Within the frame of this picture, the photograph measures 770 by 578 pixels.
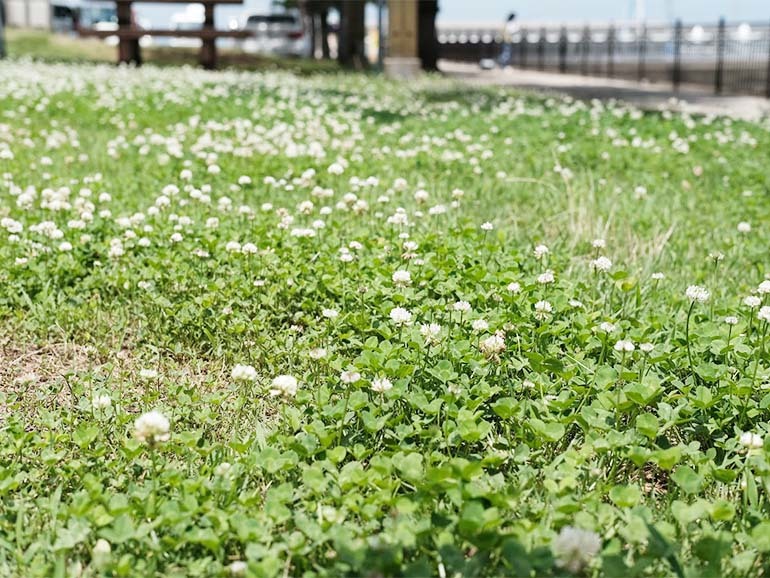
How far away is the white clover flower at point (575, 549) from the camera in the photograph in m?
2.30

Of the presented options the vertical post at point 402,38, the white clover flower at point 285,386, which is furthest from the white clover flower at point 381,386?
the vertical post at point 402,38

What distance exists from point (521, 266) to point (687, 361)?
1389 mm

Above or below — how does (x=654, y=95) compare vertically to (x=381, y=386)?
above

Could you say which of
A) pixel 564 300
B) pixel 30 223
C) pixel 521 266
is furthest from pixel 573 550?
pixel 30 223

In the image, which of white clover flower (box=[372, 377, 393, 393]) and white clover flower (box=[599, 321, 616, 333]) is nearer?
white clover flower (box=[372, 377, 393, 393])

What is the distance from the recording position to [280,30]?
4634 cm

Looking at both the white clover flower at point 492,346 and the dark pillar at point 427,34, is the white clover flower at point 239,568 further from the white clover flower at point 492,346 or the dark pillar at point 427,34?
the dark pillar at point 427,34

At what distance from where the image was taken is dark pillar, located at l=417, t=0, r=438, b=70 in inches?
1018

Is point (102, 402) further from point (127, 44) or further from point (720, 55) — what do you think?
point (127, 44)

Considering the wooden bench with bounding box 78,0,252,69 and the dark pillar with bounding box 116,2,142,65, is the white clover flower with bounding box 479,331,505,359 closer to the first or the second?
the wooden bench with bounding box 78,0,252,69

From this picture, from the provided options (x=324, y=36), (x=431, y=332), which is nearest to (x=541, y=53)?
(x=324, y=36)

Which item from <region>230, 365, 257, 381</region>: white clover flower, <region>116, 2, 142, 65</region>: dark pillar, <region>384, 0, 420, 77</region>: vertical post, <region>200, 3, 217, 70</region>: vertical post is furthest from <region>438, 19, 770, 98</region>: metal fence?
<region>230, 365, 257, 381</region>: white clover flower

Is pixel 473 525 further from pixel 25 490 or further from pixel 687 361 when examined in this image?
pixel 687 361

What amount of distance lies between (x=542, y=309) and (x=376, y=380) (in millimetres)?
988
